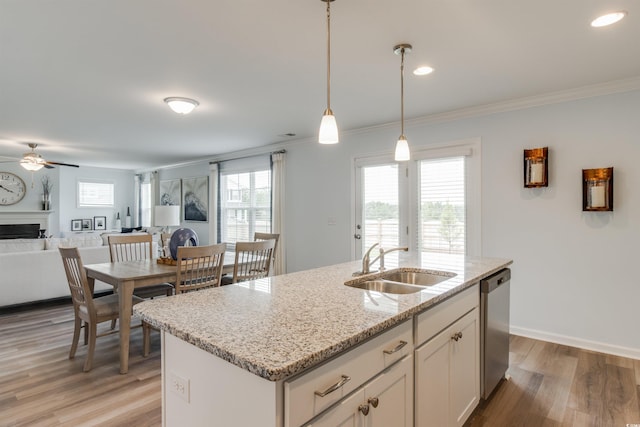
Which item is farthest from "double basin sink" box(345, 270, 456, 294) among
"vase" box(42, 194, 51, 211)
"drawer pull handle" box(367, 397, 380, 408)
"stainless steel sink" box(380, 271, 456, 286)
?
"vase" box(42, 194, 51, 211)

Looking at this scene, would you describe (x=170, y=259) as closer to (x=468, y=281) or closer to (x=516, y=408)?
(x=468, y=281)

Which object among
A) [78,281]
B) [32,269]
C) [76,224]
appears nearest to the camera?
[78,281]

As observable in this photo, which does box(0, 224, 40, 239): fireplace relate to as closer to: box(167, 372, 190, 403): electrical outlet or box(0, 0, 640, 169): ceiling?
box(0, 0, 640, 169): ceiling

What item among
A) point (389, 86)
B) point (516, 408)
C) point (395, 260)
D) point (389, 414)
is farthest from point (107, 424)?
point (389, 86)

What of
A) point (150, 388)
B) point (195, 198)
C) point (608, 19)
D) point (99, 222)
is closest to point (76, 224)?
point (99, 222)

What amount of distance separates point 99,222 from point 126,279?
7557mm

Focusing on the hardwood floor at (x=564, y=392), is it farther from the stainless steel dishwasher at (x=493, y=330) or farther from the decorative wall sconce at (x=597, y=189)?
the decorative wall sconce at (x=597, y=189)

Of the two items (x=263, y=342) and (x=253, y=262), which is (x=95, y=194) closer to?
(x=253, y=262)

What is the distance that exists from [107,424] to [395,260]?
87.0 inches

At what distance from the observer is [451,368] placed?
5.86 ft

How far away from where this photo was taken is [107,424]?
209 cm

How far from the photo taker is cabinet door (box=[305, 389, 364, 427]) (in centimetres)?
102

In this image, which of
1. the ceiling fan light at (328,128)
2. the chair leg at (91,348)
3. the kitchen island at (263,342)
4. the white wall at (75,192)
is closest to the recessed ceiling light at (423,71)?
the ceiling fan light at (328,128)

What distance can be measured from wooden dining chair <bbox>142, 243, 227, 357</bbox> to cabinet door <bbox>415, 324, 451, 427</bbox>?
185 cm
